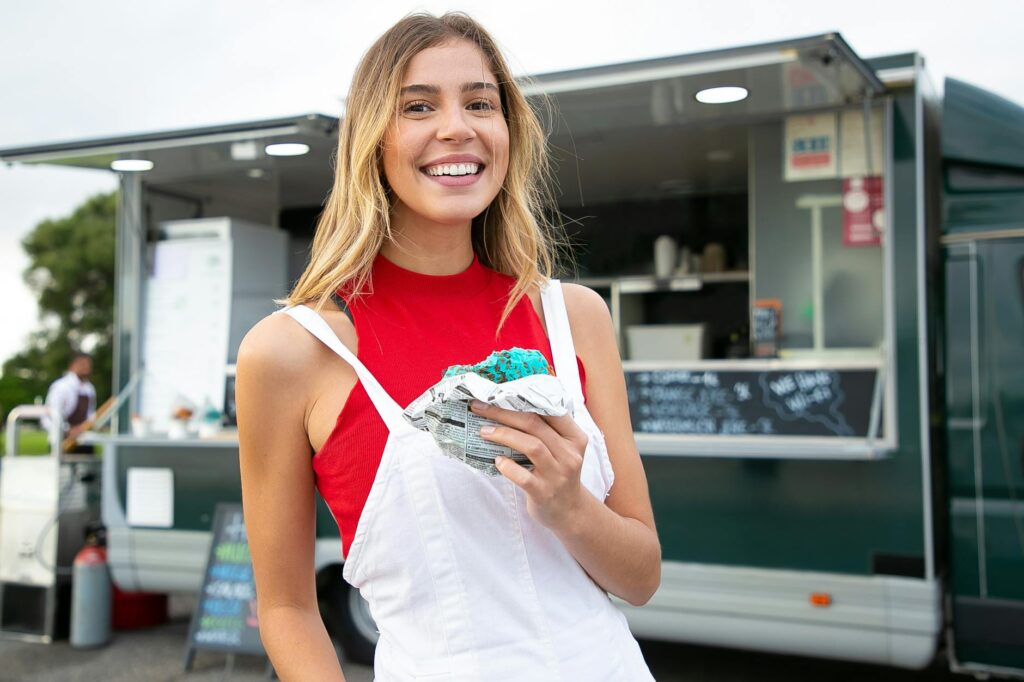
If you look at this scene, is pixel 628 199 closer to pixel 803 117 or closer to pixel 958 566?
pixel 803 117

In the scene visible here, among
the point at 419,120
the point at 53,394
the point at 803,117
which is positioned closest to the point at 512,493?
the point at 419,120

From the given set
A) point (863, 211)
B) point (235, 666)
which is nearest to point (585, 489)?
point (863, 211)

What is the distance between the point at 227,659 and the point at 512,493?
5049mm

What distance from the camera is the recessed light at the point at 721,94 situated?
175 inches

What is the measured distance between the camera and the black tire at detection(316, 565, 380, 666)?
5.34 meters

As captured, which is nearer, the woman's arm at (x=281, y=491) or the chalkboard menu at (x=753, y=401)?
the woman's arm at (x=281, y=491)

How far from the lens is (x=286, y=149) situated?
5.28 m

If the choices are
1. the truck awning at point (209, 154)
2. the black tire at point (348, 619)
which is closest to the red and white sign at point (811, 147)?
the truck awning at point (209, 154)

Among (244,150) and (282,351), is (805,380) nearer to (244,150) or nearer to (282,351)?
(244,150)

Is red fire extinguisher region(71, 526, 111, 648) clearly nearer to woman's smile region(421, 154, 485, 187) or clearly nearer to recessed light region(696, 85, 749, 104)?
recessed light region(696, 85, 749, 104)

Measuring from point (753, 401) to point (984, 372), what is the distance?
103 centimetres

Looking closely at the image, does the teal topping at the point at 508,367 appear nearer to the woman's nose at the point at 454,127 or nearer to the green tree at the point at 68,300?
the woman's nose at the point at 454,127

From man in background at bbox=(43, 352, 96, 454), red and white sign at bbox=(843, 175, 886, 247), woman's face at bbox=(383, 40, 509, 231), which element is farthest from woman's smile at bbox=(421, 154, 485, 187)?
man in background at bbox=(43, 352, 96, 454)

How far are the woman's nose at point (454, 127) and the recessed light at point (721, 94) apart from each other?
3.29m
